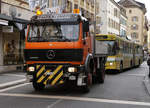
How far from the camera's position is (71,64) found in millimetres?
8789

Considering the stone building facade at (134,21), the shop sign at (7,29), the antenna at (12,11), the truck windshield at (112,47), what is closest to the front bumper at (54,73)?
the shop sign at (7,29)

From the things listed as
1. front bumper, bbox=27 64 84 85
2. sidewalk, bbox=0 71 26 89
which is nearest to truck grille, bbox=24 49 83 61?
front bumper, bbox=27 64 84 85

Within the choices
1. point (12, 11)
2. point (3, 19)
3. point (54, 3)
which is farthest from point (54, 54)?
point (54, 3)

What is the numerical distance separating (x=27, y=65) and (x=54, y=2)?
19.7 metres

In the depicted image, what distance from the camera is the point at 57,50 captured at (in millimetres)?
8820

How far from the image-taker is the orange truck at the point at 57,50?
28.8 ft

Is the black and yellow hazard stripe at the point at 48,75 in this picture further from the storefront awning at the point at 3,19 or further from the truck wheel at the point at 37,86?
the storefront awning at the point at 3,19

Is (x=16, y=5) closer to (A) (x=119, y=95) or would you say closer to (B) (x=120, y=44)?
(B) (x=120, y=44)

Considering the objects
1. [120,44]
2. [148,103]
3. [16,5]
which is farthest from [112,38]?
[148,103]

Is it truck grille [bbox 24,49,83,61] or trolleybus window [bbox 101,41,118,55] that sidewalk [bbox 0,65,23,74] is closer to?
trolleybus window [bbox 101,41,118,55]

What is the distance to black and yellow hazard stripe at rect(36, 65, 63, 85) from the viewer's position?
8.80 meters

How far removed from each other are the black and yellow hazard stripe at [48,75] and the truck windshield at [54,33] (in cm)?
96

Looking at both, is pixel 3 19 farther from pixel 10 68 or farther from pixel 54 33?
pixel 54 33

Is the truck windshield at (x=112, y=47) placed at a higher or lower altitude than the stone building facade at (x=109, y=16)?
lower
